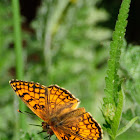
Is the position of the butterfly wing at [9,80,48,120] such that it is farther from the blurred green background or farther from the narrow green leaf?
the blurred green background

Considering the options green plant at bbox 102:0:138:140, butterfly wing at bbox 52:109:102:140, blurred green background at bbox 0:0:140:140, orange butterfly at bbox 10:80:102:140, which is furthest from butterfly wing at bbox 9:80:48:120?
blurred green background at bbox 0:0:140:140

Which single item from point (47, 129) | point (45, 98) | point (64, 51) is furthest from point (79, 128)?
point (64, 51)

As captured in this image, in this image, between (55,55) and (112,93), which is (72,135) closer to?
(112,93)

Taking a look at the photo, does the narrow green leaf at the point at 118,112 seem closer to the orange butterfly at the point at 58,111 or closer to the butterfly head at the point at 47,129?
the orange butterfly at the point at 58,111

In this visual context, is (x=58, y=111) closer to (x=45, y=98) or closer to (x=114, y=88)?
(x=45, y=98)

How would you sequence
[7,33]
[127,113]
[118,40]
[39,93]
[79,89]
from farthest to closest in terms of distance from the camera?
[7,33] → [79,89] → [39,93] → [127,113] → [118,40]

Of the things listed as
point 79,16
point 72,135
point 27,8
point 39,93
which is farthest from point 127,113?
point 27,8

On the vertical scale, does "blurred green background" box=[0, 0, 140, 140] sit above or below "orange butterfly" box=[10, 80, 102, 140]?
above
